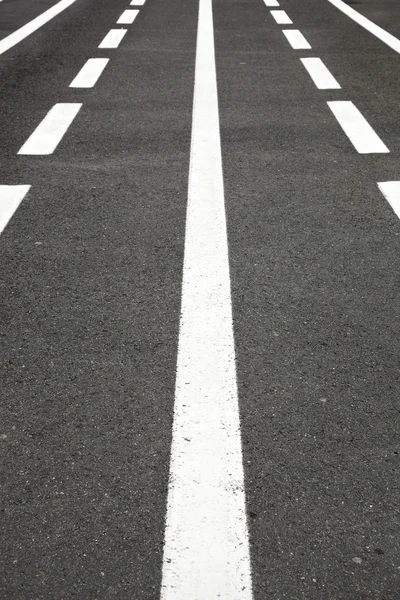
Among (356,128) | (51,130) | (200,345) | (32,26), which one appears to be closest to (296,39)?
(32,26)

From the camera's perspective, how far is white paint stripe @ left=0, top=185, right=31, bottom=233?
572 cm

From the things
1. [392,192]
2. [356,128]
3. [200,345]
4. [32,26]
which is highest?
[200,345]

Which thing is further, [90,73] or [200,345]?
[90,73]

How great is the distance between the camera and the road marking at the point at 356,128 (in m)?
7.15

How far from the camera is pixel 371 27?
13.2m

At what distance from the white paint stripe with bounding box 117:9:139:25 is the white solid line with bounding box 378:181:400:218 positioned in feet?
27.0

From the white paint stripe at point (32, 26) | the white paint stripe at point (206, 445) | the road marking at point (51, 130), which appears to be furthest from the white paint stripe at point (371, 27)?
the white paint stripe at point (206, 445)

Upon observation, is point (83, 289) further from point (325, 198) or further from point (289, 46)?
point (289, 46)

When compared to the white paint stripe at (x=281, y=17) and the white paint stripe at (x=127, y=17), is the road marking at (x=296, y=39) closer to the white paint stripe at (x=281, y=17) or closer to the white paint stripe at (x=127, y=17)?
the white paint stripe at (x=281, y=17)

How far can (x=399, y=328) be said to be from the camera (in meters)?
4.32

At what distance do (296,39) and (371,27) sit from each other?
1.81m

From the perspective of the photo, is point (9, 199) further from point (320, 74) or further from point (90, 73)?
point (320, 74)

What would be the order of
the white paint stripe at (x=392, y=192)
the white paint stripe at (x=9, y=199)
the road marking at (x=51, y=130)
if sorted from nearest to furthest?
the white paint stripe at (x=9, y=199) < the white paint stripe at (x=392, y=192) < the road marking at (x=51, y=130)

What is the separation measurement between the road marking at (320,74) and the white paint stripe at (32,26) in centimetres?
406
